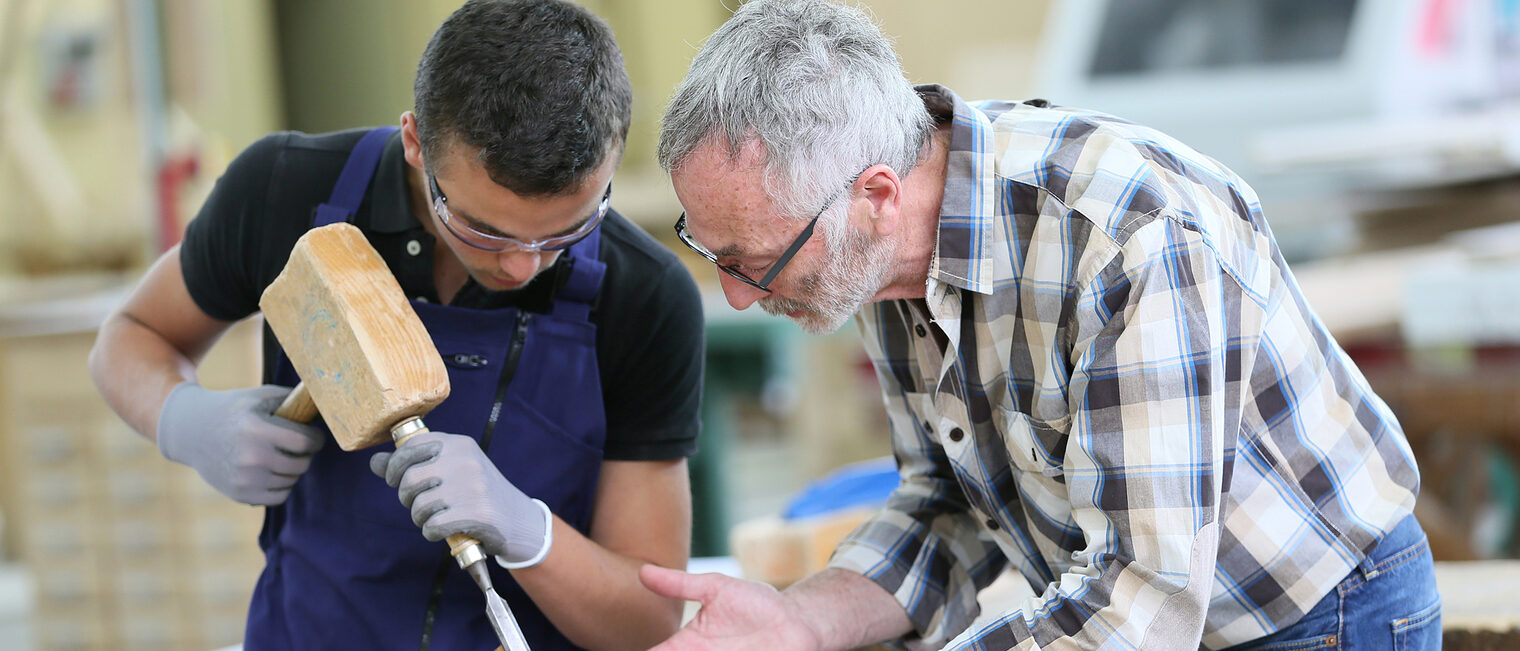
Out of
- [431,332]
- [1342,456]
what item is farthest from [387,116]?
[1342,456]

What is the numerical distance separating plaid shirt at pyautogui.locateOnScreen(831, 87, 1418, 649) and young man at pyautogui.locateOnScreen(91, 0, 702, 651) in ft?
1.36

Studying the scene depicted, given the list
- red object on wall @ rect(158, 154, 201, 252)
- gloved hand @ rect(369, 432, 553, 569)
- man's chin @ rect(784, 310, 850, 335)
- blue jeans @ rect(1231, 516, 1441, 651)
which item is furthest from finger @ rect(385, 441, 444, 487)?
red object on wall @ rect(158, 154, 201, 252)

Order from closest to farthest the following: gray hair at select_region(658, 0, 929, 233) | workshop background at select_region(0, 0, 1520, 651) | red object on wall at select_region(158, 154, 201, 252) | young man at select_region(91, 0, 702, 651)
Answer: gray hair at select_region(658, 0, 929, 233) < young man at select_region(91, 0, 702, 651) < workshop background at select_region(0, 0, 1520, 651) < red object on wall at select_region(158, 154, 201, 252)

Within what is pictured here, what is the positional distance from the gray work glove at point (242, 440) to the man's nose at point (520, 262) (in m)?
0.40

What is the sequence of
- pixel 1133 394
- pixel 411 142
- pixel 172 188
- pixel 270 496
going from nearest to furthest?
pixel 1133 394, pixel 411 142, pixel 270 496, pixel 172 188

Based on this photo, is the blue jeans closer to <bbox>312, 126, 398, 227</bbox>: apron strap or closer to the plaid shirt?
the plaid shirt

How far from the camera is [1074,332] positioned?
1387mm

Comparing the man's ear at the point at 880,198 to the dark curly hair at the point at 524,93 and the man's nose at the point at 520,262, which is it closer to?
the dark curly hair at the point at 524,93

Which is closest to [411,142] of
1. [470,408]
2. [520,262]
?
[520,262]

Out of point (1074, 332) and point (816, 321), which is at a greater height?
point (1074, 332)

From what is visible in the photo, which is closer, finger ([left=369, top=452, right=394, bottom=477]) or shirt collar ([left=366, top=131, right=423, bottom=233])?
finger ([left=369, top=452, right=394, bottom=477])

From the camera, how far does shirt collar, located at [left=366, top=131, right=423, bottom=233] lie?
173cm

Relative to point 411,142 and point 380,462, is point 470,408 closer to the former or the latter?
point 380,462

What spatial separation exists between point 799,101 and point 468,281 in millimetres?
606
